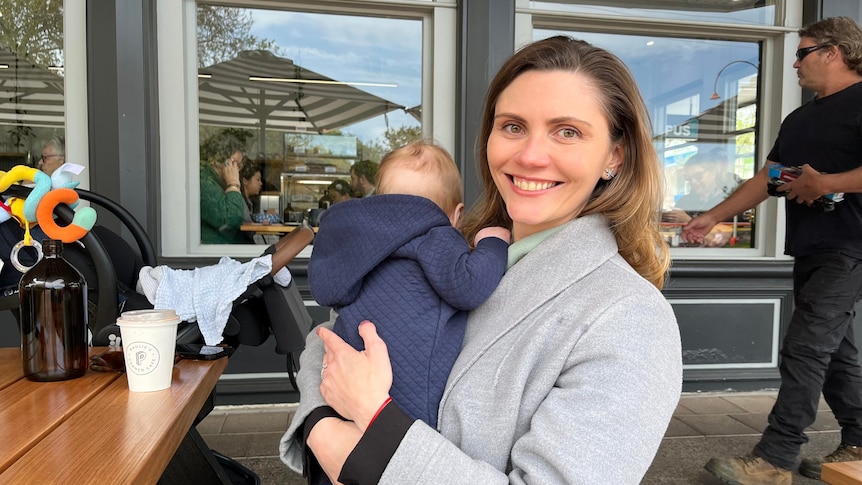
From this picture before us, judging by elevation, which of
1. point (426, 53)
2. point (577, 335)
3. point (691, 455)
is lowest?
point (691, 455)

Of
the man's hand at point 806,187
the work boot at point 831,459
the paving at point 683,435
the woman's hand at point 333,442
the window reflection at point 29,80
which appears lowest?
the paving at point 683,435

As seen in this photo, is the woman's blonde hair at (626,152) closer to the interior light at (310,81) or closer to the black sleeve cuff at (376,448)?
the black sleeve cuff at (376,448)

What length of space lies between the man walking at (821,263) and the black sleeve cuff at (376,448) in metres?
2.16

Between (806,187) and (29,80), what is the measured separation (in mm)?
4203

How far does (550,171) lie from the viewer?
1.03 metres

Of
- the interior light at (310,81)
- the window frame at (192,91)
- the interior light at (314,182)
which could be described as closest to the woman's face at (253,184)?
the interior light at (314,182)

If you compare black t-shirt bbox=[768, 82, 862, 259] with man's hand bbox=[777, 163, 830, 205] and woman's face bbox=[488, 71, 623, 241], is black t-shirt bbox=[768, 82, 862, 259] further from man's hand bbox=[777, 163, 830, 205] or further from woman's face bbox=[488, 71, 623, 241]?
woman's face bbox=[488, 71, 623, 241]

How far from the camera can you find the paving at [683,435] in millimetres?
2645

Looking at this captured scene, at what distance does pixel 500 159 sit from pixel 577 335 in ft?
1.29

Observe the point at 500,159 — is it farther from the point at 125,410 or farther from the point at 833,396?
the point at 833,396

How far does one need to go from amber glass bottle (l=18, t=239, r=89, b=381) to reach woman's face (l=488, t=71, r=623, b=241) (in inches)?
38.3

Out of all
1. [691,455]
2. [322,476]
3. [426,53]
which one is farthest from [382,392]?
[426,53]

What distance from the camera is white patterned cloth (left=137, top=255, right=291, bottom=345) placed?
148 cm

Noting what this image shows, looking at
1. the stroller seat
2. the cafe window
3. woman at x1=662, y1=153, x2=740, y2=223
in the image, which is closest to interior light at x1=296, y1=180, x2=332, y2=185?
the cafe window
